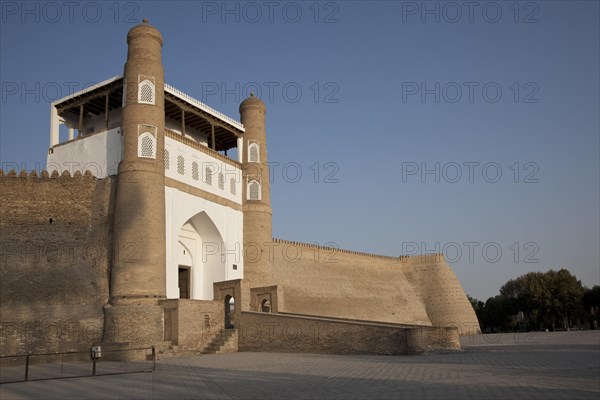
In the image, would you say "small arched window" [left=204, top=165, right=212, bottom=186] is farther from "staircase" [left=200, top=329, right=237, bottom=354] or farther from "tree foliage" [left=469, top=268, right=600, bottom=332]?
"tree foliage" [left=469, top=268, right=600, bottom=332]

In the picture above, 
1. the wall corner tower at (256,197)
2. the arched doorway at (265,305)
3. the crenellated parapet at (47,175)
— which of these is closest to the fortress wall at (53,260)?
the crenellated parapet at (47,175)

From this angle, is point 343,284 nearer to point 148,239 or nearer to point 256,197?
point 256,197

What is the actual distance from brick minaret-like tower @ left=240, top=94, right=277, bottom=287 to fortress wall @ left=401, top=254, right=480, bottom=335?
1508 centimetres

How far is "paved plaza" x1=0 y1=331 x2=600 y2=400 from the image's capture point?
22.9 ft

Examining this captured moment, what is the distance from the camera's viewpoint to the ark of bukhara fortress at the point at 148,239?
1561 centimetres

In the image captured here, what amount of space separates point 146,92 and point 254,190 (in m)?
6.66

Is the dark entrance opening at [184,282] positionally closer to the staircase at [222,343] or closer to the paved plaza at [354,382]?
the staircase at [222,343]

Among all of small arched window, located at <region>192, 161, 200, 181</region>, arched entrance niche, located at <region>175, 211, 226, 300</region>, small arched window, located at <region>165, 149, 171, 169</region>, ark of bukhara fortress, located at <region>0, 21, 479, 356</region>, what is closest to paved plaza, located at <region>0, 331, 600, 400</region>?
ark of bukhara fortress, located at <region>0, 21, 479, 356</region>

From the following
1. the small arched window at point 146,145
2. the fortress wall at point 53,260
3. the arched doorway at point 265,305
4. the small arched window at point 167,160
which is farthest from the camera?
the arched doorway at point 265,305

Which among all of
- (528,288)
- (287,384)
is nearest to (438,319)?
(528,288)

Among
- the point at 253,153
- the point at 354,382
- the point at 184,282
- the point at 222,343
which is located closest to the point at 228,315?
the point at 184,282

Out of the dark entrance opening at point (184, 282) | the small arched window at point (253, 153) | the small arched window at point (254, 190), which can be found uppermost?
the small arched window at point (253, 153)

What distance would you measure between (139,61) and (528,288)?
109ft

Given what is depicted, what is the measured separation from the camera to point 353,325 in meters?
14.9
